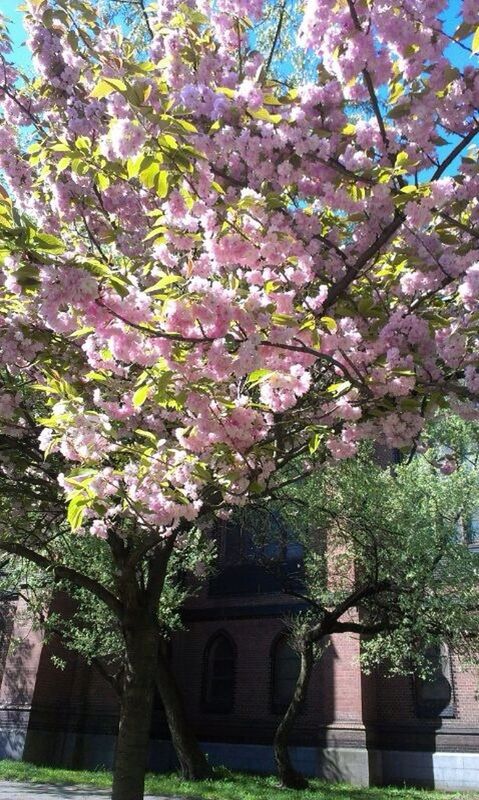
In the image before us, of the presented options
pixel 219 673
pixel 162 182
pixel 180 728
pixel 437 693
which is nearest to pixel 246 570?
pixel 219 673

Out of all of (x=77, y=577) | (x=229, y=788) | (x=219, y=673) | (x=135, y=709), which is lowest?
(x=229, y=788)

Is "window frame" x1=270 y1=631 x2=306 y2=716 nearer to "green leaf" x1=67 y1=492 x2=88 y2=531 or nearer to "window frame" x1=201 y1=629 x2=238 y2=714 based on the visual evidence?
"window frame" x1=201 y1=629 x2=238 y2=714

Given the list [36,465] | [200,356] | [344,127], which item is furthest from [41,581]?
[344,127]

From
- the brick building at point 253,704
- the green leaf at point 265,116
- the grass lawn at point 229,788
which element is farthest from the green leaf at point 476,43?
the brick building at point 253,704

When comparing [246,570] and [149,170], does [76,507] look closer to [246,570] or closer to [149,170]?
[149,170]

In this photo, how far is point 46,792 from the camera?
12820 mm

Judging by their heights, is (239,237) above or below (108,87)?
below

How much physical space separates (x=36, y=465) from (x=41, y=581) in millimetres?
8219

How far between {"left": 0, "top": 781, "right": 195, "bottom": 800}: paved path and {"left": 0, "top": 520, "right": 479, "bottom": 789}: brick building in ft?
15.5

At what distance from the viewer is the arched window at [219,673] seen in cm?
2045

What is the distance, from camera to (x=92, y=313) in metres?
3.72

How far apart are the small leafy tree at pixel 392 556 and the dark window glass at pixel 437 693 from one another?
3.08 meters

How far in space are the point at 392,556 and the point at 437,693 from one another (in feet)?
22.9

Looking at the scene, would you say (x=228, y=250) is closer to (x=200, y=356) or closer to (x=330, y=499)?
(x=200, y=356)
